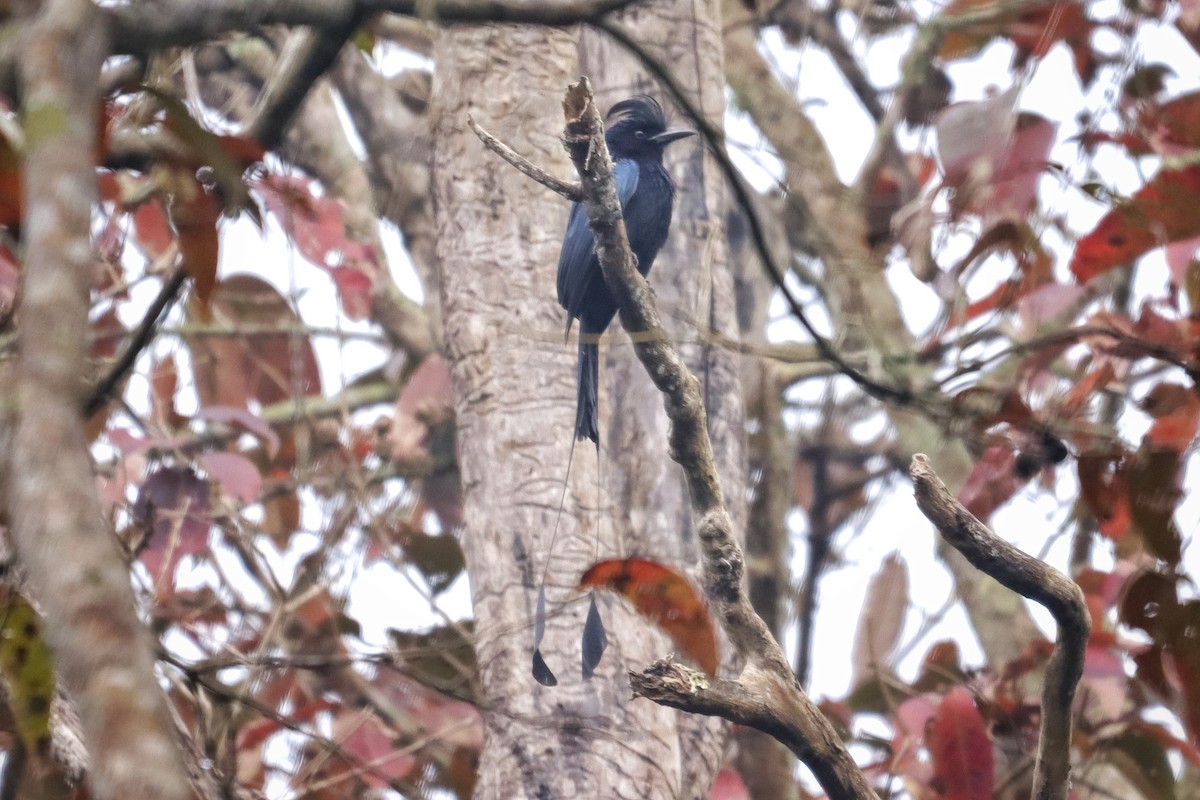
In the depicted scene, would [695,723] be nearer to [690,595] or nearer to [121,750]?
[690,595]

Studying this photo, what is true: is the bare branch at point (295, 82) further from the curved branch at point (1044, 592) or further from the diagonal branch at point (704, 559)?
the curved branch at point (1044, 592)

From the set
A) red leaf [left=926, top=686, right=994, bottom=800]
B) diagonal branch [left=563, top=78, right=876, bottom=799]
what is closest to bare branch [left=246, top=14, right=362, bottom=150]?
diagonal branch [left=563, top=78, right=876, bottom=799]

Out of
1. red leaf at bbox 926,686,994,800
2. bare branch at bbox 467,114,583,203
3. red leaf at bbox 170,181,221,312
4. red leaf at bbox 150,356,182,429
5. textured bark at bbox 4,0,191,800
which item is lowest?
textured bark at bbox 4,0,191,800

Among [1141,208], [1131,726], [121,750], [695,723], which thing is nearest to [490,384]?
[695,723]

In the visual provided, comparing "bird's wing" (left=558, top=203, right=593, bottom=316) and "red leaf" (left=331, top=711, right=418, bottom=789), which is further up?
"bird's wing" (left=558, top=203, right=593, bottom=316)

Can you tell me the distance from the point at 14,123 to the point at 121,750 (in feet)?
4.04

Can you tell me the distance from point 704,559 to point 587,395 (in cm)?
97

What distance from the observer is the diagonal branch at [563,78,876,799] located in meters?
1.73

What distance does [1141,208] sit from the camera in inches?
90.7

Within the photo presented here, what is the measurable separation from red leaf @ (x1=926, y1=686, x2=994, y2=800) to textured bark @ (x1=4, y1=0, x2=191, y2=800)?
2.13 metres

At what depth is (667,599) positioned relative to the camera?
6.88 ft

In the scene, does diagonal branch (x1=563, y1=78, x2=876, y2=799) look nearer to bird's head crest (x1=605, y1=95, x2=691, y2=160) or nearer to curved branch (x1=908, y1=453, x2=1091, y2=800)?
curved branch (x1=908, y1=453, x2=1091, y2=800)

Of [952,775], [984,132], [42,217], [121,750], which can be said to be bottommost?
[121,750]

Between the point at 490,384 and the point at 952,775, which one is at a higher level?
the point at 490,384
